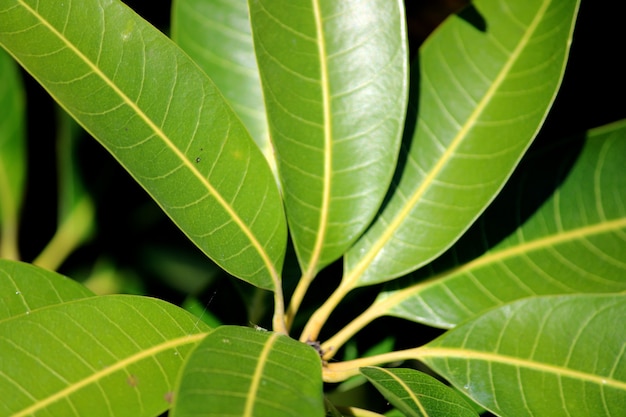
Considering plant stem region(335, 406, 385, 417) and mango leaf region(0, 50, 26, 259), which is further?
mango leaf region(0, 50, 26, 259)

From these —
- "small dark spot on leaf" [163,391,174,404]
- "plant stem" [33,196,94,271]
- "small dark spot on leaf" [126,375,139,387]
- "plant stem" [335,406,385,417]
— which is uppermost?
"small dark spot on leaf" [126,375,139,387]

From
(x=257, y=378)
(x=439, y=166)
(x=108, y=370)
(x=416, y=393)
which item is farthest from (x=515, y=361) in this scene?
(x=108, y=370)

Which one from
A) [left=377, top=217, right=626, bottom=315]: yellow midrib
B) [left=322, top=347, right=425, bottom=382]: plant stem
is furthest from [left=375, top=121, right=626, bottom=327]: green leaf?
[left=322, top=347, right=425, bottom=382]: plant stem

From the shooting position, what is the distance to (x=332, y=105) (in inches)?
34.8

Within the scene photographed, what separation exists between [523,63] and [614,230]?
0.29m

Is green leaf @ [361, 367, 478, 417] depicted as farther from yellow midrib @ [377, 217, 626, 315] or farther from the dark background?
the dark background

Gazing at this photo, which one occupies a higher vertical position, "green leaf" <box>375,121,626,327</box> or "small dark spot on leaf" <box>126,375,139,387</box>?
"green leaf" <box>375,121,626,327</box>

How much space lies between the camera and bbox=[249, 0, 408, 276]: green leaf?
2.81 ft

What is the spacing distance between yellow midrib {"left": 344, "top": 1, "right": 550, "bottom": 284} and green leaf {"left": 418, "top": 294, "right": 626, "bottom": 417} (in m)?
0.16

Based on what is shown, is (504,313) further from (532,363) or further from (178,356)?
(178,356)

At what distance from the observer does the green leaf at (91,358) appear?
0.67 metres

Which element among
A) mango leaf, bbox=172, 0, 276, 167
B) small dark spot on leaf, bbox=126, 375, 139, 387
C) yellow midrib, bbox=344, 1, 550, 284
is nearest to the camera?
small dark spot on leaf, bbox=126, 375, 139, 387

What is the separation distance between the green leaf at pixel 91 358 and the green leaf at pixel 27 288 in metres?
0.16

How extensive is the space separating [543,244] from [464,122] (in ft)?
0.76
